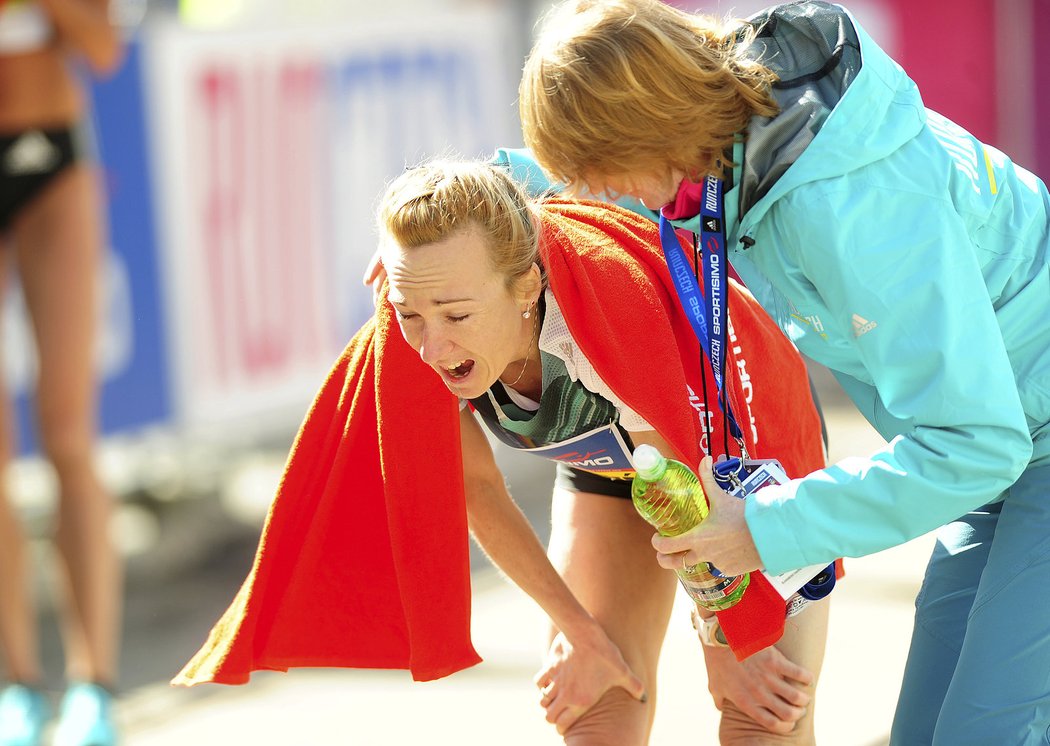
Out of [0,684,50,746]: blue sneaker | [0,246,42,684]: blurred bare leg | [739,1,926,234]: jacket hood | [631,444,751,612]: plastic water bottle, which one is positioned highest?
[739,1,926,234]: jacket hood

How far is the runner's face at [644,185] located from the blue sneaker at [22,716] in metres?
2.63

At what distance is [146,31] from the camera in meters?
5.64

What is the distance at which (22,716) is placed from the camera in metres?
4.16

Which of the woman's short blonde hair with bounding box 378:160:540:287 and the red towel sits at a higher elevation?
the woman's short blonde hair with bounding box 378:160:540:287

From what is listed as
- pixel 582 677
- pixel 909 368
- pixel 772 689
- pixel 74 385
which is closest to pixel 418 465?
pixel 582 677

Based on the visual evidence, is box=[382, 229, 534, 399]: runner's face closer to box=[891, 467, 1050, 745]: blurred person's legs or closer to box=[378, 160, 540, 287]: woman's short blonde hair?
box=[378, 160, 540, 287]: woman's short blonde hair

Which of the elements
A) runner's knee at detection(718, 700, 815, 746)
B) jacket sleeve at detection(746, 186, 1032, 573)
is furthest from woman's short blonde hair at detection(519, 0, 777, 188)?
runner's knee at detection(718, 700, 815, 746)

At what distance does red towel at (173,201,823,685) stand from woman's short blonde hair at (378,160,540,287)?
96mm

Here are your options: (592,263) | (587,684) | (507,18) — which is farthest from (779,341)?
(507,18)

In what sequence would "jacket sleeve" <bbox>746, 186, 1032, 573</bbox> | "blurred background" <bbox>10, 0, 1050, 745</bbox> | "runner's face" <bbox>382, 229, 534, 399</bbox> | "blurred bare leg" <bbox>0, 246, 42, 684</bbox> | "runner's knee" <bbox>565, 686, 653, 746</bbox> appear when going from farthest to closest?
"blurred background" <bbox>10, 0, 1050, 745</bbox>, "blurred bare leg" <bbox>0, 246, 42, 684</bbox>, "runner's knee" <bbox>565, 686, 653, 746</bbox>, "runner's face" <bbox>382, 229, 534, 399</bbox>, "jacket sleeve" <bbox>746, 186, 1032, 573</bbox>

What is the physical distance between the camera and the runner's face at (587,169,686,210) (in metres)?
2.27

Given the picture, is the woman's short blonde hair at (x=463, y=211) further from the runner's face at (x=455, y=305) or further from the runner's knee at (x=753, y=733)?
the runner's knee at (x=753, y=733)

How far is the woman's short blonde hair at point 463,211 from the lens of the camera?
245 centimetres

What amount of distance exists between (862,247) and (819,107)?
235 millimetres
